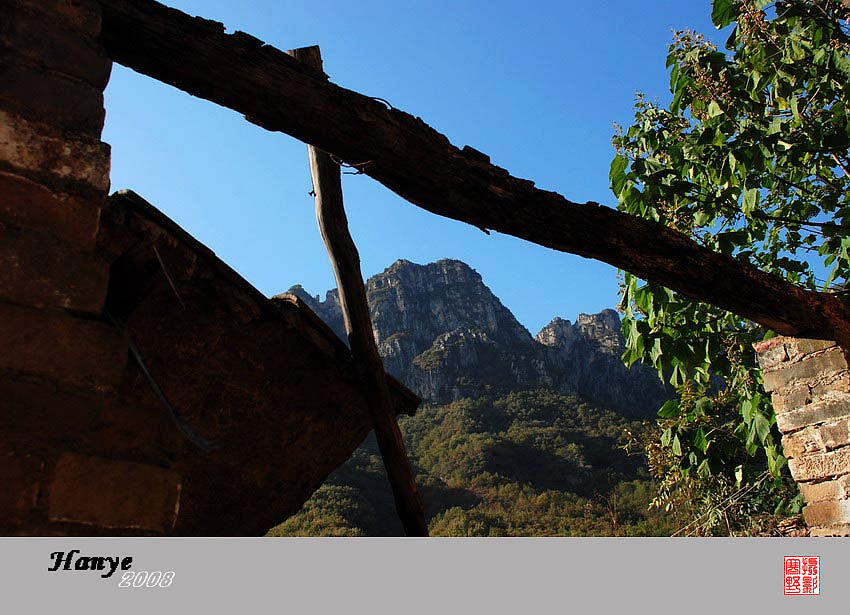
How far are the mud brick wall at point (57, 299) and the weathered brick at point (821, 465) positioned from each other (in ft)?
11.2

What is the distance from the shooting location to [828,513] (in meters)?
3.73

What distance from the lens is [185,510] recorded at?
10.4 feet

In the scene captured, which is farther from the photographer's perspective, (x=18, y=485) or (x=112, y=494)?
(x=112, y=494)

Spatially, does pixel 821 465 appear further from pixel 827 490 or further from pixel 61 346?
pixel 61 346

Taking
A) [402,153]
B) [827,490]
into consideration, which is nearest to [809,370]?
[827,490]

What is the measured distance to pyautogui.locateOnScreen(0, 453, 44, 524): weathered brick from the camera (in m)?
1.56

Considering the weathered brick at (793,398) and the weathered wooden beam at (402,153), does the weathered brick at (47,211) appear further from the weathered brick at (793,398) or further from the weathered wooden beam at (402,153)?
the weathered brick at (793,398)

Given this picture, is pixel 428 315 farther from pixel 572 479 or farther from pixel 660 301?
pixel 660 301

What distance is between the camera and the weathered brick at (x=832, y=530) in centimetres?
362

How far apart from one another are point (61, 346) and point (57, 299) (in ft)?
0.38

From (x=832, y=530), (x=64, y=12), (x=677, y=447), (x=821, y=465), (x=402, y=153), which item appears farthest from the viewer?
(x=677, y=447)

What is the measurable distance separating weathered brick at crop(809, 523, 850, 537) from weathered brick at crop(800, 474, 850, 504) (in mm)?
143

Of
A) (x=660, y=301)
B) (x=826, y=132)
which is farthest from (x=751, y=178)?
(x=660, y=301)

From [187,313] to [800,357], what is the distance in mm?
3297
